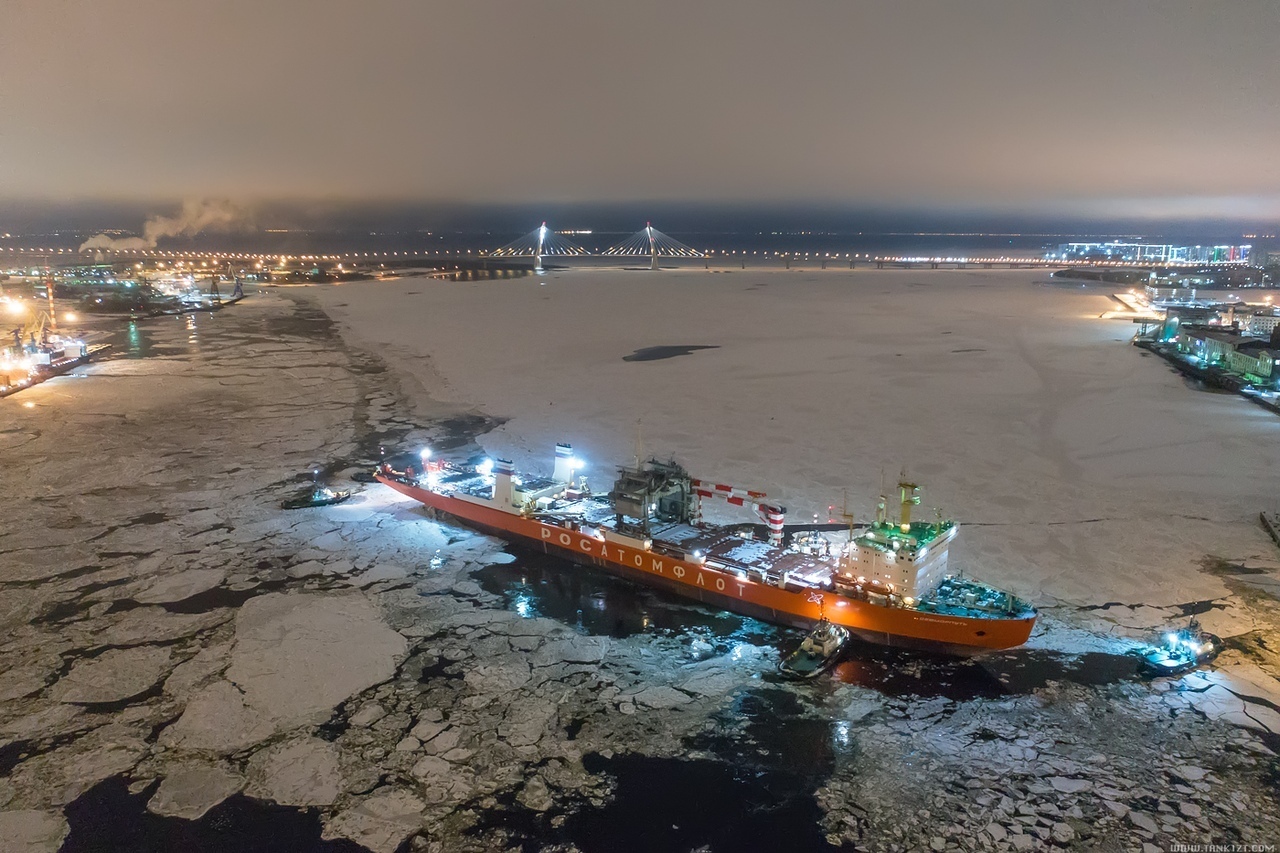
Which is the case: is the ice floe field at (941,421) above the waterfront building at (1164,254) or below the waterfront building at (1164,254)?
below

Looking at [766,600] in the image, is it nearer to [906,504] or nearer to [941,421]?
[906,504]

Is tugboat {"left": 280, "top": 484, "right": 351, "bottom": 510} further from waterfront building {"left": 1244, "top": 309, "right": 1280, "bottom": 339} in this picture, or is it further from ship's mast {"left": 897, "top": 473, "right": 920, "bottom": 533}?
waterfront building {"left": 1244, "top": 309, "right": 1280, "bottom": 339}

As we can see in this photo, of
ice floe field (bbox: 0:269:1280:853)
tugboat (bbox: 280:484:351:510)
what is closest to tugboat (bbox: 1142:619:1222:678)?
ice floe field (bbox: 0:269:1280:853)

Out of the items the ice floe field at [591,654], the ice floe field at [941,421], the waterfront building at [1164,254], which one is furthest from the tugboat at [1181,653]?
the waterfront building at [1164,254]

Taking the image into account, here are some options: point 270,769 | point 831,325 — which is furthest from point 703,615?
point 831,325

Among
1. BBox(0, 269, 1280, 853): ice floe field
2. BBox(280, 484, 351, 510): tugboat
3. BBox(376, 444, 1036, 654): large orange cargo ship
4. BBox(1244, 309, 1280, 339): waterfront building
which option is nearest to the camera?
BBox(0, 269, 1280, 853): ice floe field

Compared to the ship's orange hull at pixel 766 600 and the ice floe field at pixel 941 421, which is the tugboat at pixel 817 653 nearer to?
the ship's orange hull at pixel 766 600
